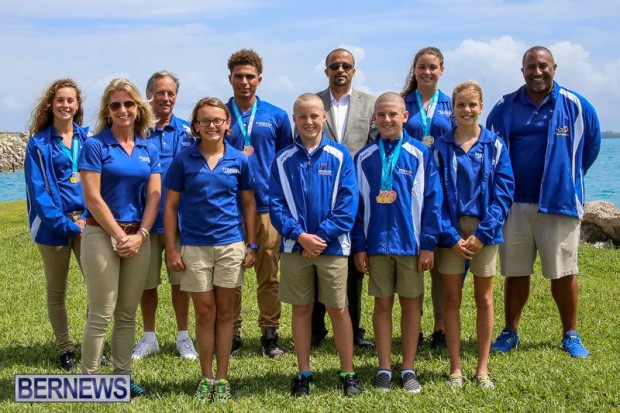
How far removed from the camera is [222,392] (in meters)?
5.89

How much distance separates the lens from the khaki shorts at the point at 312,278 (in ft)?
19.3

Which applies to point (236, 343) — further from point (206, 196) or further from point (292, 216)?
point (206, 196)

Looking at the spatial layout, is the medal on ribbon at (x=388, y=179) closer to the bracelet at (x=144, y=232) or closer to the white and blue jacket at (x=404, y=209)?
the white and blue jacket at (x=404, y=209)

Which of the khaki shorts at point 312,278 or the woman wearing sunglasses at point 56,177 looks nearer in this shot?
the khaki shorts at point 312,278

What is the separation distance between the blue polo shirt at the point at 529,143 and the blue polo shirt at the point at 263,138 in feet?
7.27

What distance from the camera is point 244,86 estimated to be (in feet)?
23.4

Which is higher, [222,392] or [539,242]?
[539,242]

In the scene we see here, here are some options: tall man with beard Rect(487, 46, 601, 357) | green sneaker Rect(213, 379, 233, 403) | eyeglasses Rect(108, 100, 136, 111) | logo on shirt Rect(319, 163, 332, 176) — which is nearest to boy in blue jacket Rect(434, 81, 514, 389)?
logo on shirt Rect(319, 163, 332, 176)

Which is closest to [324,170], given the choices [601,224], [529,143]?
[529,143]

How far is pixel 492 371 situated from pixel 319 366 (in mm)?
1590

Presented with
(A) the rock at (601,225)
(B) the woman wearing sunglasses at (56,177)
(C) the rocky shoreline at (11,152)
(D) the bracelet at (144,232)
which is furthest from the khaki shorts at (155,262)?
(C) the rocky shoreline at (11,152)

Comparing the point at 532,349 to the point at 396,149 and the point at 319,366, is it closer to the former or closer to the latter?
the point at 319,366

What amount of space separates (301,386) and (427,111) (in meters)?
2.84

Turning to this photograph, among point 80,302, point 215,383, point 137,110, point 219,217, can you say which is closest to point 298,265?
point 219,217
